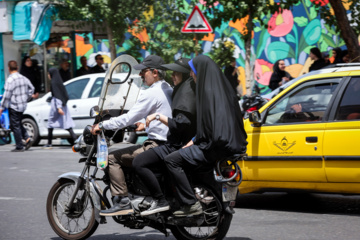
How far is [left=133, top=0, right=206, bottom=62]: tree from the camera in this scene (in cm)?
1802

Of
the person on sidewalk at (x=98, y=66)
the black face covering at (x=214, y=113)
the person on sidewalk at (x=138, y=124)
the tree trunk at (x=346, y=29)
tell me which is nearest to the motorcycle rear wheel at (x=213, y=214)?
the black face covering at (x=214, y=113)

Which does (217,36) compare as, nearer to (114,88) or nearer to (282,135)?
(282,135)

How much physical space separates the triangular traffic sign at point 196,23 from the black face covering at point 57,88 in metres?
2.88

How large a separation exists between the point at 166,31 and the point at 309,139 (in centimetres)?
1136

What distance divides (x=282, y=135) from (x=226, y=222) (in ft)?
7.19

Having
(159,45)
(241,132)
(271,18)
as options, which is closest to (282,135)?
(241,132)

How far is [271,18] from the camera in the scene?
19984 mm

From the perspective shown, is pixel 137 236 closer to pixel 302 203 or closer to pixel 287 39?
pixel 302 203

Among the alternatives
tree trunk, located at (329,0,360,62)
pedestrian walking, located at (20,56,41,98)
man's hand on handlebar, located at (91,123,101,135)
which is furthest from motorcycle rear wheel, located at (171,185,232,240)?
pedestrian walking, located at (20,56,41,98)

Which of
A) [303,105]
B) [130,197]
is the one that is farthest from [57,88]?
[130,197]

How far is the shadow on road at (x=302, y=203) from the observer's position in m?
7.92

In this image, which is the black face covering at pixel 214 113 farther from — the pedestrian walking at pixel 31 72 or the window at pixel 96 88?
the pedestrian walking at pixel 31 72

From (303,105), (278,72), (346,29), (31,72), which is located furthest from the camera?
(31,72)

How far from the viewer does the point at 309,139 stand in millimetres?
7473
